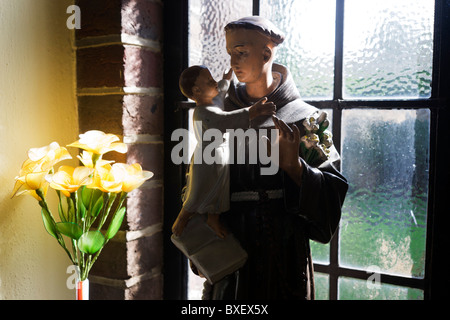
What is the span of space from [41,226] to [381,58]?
1054 mm

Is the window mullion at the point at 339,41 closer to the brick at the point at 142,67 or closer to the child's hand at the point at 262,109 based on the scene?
the child's hand at the point at 262,109

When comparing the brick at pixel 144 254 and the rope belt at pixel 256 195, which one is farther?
the brick at pixel 144 254

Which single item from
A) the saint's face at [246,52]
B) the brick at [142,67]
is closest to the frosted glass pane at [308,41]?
the saint's face at [246,52]

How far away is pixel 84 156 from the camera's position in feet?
3.73

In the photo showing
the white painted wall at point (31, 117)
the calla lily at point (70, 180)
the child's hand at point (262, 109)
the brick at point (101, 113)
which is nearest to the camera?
the child's hand at point (262, 109)

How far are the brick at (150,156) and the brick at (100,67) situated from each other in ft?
0.63

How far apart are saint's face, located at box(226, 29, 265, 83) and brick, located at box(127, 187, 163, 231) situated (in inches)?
19.7

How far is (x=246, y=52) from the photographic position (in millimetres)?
994

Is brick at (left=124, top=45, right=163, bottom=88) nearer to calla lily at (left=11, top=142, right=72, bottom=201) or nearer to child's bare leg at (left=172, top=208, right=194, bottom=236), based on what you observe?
calla lily at (left=11, top=142, right=72, bottom=201)

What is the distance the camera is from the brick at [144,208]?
4.20 feet

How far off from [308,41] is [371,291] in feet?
2.33

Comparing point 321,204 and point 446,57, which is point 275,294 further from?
point 446,57

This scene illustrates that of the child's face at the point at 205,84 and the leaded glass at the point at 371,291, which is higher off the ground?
the child's face at the point at 205,84
